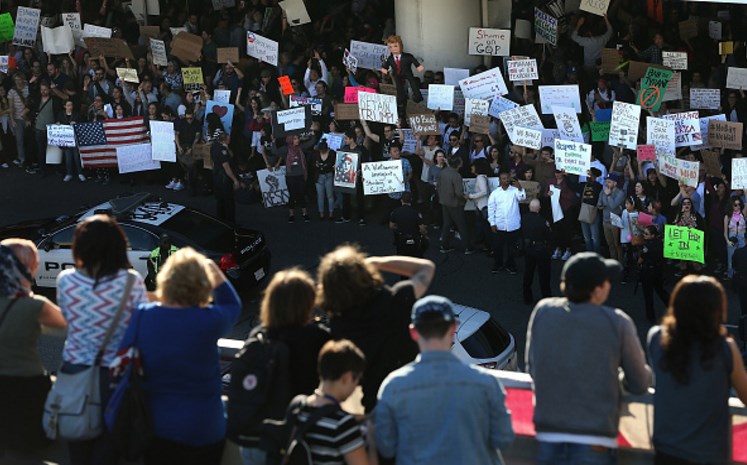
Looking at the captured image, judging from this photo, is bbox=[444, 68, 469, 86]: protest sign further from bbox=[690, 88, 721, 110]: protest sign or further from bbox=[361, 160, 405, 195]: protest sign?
bbox=[690, 88, 721, 110]: protest sign

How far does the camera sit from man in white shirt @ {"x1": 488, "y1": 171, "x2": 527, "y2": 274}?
16.9 m

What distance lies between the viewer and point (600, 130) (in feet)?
59.8

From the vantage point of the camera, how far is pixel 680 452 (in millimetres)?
4895

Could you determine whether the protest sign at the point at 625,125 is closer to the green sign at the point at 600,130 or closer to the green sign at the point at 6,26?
the green sign at the point at 600,130

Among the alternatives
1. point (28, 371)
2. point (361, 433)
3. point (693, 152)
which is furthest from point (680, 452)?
point (693, 152)

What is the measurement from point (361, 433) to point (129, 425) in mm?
1157

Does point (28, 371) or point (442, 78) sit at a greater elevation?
point (442, 78)

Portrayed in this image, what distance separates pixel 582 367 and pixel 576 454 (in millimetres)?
400

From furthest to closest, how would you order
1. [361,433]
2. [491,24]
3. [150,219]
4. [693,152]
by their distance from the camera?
[491,24] → [693,152] → [150,219] → [361,433]

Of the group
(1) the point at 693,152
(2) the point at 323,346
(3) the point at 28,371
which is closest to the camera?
(2) the point at 323,346

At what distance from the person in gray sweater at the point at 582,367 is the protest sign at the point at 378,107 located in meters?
14.3

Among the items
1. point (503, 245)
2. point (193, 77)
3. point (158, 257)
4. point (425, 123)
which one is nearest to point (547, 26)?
point (425, 123)

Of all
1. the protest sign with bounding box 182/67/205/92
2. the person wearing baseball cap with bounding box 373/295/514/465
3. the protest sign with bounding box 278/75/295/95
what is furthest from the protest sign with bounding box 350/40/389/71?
the person wearing baseball cap with bounding box 373/295/514/465

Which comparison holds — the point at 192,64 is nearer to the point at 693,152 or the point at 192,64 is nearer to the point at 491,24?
the point at 491,24
